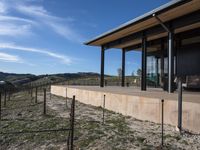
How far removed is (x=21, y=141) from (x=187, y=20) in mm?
9369

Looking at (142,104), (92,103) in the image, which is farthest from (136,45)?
(142,104)

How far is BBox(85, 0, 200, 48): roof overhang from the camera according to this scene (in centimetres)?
1257

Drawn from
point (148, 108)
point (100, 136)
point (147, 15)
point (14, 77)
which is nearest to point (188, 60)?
point (147, 15)

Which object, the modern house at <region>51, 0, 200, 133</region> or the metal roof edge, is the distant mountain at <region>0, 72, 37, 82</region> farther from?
the metal roof edge

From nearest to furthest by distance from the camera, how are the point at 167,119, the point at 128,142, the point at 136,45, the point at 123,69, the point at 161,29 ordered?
the point at 128,142
the point at 167,119
the point at 161,29
the point at 136,45
the point at 123,69

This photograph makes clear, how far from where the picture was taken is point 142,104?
36.1 feet

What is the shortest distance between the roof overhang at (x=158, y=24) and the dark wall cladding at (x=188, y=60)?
14.4 ft

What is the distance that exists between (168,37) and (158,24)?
98cm

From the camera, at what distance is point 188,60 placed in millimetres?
21391

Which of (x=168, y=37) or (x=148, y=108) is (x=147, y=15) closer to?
(x=168, y=37)

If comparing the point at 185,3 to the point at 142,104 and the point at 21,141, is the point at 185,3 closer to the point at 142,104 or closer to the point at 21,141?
the point at 142,104

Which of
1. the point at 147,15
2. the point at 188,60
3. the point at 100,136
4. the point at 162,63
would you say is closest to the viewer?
the point at 100,136

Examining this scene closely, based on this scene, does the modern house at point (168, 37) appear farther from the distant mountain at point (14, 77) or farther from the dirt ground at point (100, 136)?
the distant mountain at point (14, 77)

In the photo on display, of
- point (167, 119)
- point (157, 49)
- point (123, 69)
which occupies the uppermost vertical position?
point (157, 49)
